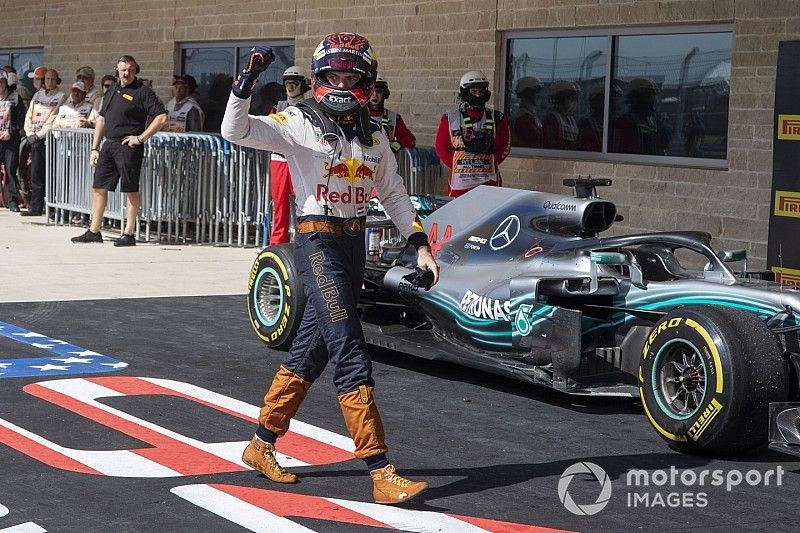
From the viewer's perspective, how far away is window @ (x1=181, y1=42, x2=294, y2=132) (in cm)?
1902

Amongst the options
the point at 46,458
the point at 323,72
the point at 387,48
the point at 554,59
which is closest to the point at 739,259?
the point at 323,72

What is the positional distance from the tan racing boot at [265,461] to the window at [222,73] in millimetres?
12936

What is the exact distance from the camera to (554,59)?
14.7 m

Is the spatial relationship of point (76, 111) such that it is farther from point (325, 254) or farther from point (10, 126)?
point (325, 254)

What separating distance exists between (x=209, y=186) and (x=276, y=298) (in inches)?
267

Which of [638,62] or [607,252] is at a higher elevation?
[638,62]

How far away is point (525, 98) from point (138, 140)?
4188mm

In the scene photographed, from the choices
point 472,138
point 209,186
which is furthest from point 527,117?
point 209,186

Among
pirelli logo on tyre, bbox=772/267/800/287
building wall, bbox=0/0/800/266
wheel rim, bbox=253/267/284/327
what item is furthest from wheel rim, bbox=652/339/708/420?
building wall, bbox=0/0/800/266

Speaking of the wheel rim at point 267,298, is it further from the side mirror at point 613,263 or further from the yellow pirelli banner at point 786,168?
the yellow pirelli banner at point 786,168

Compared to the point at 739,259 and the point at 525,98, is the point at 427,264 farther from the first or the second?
the point at 525,98

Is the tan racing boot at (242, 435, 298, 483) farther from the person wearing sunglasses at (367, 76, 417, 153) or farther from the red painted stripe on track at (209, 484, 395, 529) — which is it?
the person wearing sunglasses at (367, 76, 417, 153)

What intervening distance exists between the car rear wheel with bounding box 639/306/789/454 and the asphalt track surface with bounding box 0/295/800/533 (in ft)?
0.47

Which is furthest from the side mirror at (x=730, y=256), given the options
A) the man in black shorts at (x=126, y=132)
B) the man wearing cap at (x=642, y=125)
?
the man in black shorts at (x=126, y=132)
